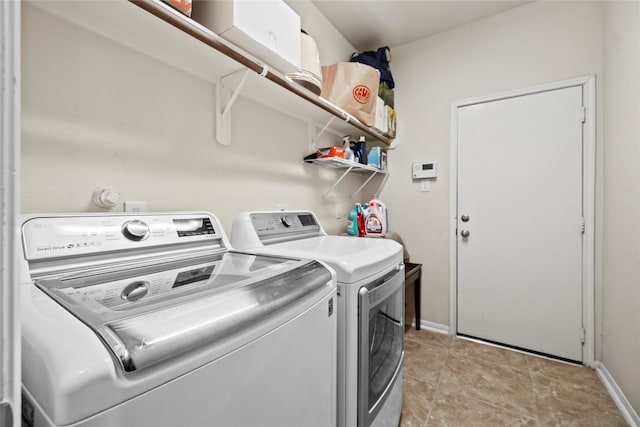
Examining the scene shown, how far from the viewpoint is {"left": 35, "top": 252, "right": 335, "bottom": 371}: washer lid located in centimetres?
45

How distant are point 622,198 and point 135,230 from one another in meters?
2.56

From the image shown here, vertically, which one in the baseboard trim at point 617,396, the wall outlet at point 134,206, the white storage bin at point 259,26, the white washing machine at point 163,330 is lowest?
the baseboard trim at point 617,396

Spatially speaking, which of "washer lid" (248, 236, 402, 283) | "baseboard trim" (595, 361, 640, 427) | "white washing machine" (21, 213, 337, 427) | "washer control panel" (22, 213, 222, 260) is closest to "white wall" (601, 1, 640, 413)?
"baseboard trim" (595, 361, 640, 427)

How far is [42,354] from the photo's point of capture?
0.40 meters

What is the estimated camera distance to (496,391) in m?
1.75

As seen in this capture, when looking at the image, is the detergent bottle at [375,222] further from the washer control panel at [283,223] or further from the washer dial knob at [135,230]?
the washer dial knob at [135,230]

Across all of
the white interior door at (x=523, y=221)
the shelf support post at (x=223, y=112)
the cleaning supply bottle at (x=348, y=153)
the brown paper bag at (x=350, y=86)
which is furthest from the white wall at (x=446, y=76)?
the shelf support post at (x=223, y=112)

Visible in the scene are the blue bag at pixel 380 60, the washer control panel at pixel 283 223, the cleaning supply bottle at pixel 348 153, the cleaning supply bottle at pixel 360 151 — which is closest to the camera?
the washer control panel at pixel 283 223

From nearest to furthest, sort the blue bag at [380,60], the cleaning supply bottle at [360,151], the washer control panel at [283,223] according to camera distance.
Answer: the washer control panel at [283,223] → the cleaning supply bottle at [360,151] → the blue bag at [380,60]

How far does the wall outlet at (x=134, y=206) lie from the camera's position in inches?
43.9

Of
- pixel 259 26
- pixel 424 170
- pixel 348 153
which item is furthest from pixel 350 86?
pixel 424 170

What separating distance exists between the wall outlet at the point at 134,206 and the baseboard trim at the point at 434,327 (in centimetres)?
255

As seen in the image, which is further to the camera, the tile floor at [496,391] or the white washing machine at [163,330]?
the tile floor at [496,391]

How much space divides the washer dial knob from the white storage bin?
0.84 metres
